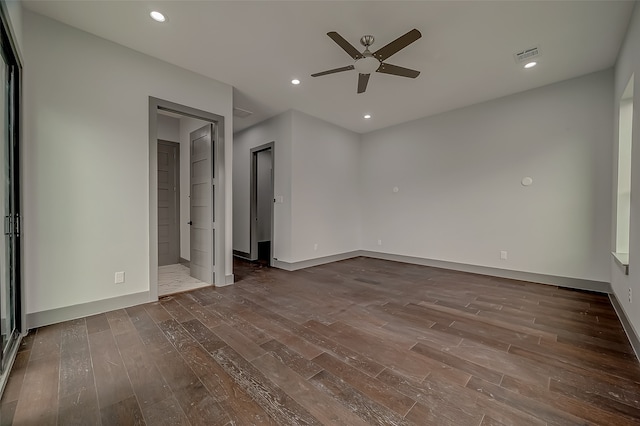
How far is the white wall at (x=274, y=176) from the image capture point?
4949 mm

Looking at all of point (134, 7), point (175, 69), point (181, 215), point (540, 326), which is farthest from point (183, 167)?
point (540, 326)

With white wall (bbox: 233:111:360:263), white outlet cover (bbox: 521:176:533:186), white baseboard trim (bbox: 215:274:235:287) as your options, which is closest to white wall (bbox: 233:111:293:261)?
white wall (bbox: 233:111:360:263)

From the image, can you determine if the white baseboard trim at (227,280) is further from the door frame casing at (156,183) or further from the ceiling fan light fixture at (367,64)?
the ceiling fan light fixture at (367,64)

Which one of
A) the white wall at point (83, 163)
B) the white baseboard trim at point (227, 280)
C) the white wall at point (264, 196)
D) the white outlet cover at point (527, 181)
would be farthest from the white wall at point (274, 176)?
the white outlet cover at point (527, 181)

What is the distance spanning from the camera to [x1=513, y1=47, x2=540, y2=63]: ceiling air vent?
3.04 meters

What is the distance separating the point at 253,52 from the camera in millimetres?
3086

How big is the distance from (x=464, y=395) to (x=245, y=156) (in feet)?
18.4

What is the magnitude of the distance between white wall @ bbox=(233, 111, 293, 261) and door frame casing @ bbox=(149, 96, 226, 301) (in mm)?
1361

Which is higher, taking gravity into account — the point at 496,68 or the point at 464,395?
the point at 496,68

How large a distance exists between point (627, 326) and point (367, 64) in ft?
11.7

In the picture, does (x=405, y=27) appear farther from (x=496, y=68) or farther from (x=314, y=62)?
(x=496, y=68)

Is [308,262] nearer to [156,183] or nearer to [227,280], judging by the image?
[227,280]

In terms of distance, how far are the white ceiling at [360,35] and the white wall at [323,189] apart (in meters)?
1.22

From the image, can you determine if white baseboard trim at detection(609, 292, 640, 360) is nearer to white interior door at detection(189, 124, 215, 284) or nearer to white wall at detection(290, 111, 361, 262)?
white wall at detection(290, 111, 361, 262)
